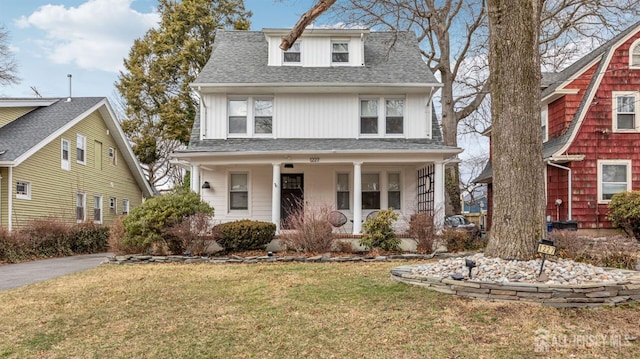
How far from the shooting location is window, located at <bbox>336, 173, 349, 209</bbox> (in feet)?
44.6

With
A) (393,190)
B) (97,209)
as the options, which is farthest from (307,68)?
(97,209)

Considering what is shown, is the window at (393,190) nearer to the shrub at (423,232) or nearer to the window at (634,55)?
the shrub at (423,232)

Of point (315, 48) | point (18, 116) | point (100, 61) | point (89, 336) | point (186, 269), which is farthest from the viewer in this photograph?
point (100, 61)

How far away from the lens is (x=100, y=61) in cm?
2188

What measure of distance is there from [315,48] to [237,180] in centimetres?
504

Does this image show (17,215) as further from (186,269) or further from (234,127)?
(186,269)

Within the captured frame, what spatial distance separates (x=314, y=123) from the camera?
43.6 feet

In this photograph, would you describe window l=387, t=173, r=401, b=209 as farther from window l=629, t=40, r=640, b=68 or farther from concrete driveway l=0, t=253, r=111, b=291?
concrete driveway l=0, t=253, r=111, b=291

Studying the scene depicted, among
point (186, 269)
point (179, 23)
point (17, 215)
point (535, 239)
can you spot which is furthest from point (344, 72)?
point (179, 23)

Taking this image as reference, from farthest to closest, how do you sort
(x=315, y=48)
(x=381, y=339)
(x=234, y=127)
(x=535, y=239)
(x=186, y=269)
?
(x=315, y=48), (x=234, y=127), (x=186, y=269), (x=535, y=239), (x=381, y=339)

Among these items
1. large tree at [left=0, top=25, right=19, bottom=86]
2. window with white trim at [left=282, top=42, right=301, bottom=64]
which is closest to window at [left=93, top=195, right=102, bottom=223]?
window with white trim at [left=282, top=42, right=301, bottom=64]

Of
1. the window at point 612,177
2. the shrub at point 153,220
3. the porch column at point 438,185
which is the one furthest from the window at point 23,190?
the window at point 612,177

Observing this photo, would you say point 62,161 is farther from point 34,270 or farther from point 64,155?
point 34,270

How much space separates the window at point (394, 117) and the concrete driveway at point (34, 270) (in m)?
8.88
